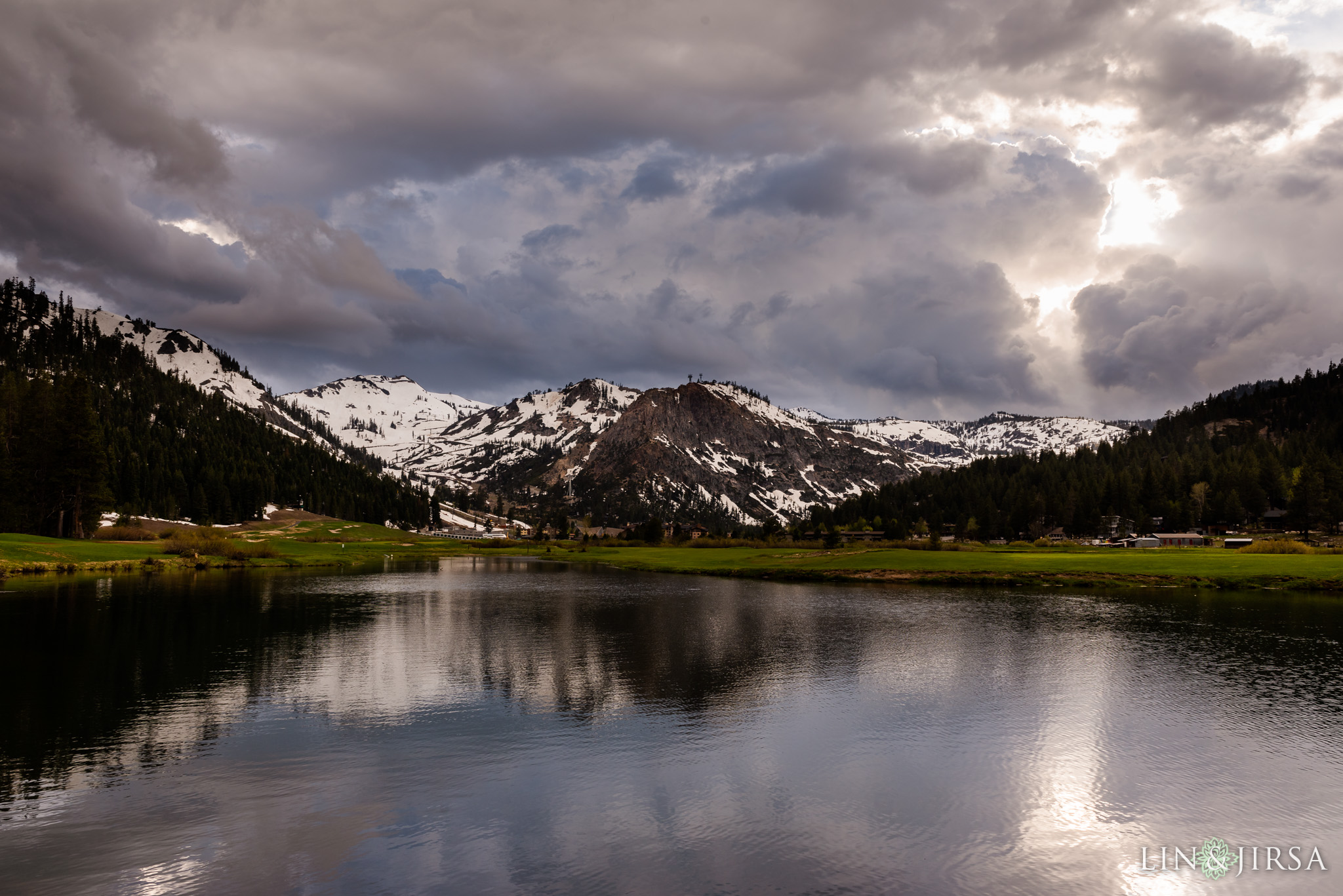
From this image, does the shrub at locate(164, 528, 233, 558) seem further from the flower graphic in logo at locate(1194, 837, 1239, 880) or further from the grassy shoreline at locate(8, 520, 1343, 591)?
the flower graphic in logo at locate(1194, 837, 1239, 880)

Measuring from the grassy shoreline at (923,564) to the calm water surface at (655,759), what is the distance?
39.2m

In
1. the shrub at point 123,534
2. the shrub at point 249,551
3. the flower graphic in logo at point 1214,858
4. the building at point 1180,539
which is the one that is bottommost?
the building at point 1180,539

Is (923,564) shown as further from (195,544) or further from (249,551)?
(195,544)

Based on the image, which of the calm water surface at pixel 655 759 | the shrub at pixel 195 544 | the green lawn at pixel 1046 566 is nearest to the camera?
the calm water surface at pixel 655 759

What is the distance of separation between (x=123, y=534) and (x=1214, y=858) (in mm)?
175035

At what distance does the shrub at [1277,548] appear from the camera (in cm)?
11494

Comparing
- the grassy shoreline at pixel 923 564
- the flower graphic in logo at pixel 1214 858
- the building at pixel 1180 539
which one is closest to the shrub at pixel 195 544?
the grassy shoreline at pixel 923 564

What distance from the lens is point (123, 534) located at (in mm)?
142000

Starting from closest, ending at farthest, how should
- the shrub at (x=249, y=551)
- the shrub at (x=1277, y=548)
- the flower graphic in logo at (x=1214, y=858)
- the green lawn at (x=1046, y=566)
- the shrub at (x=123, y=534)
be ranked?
the flower graphic in logo at (x=1214, y=858) < the green lawn at (x=1046, y=566) < the shrub at (x=1277, y=548) < the shrub at (x=249, y=551) < the shrub at (x=123, y=534)

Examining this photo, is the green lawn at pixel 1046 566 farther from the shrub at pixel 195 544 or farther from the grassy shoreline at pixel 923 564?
the shrub at pixel 195 544

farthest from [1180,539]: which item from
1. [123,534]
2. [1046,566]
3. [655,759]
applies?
[123,534]

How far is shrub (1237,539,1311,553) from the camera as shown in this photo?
115 meters

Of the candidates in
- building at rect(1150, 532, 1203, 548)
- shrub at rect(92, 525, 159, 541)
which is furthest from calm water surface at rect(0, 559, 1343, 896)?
building at rect(1150, 532, 1203, 548)

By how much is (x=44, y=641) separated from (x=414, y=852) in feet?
134
